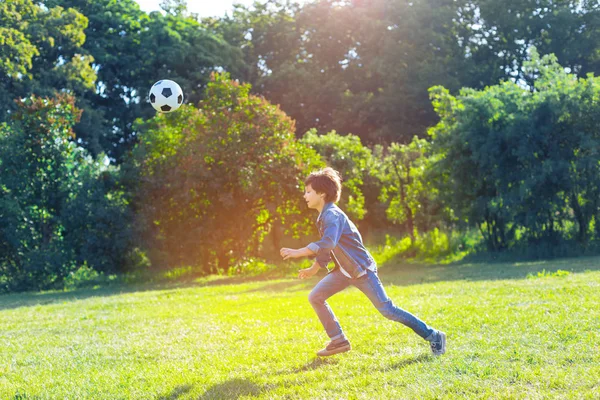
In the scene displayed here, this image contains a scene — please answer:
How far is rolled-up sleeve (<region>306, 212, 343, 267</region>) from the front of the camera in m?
5.93

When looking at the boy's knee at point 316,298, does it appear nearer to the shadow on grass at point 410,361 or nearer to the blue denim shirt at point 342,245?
the blue denim shirt at point 342,245

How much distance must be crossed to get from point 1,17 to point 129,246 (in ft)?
33.7

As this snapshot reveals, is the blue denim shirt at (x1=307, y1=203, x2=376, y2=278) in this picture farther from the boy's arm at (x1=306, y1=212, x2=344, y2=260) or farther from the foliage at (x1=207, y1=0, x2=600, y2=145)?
the foliage at (x1=207, y1=0, x2=600, y2=145)

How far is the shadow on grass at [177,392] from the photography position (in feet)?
17.4

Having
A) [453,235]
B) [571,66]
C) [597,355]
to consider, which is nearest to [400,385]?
[597,355]

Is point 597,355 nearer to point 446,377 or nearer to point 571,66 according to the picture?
point 446,377

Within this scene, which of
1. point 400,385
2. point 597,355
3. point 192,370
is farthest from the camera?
point 192,370

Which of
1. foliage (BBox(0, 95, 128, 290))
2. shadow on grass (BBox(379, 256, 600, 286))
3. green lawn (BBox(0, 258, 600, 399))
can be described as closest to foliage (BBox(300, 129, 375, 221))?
shadow on grass (BBox(379, 256, 600, 286))

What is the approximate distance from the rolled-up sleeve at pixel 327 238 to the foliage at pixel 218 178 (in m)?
12.1

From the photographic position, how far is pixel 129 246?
19000 millimetres

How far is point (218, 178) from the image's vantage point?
1877 centimetres

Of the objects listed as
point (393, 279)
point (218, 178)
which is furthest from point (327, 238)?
point (218, 178)

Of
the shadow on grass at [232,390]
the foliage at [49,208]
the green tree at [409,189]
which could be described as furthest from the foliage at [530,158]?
the shadow on grass at [232,390]

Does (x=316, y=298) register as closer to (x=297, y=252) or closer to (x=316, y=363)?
(x=316, y=363)
